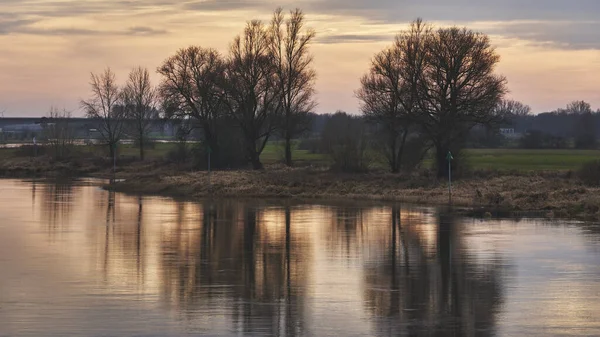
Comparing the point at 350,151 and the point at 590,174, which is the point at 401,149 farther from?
the point at 590,174

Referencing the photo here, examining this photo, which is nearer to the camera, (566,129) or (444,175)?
(444,175)

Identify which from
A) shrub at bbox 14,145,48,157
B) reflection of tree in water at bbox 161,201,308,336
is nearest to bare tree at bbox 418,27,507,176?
reflection of tree in water at bbox 161,201,308,336

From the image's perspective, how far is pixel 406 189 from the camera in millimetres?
54062

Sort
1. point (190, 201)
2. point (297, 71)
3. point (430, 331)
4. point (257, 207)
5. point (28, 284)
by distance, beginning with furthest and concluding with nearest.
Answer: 1. point (297, 71)
2. point (190, 201)
3. point (257, 207)
4. point (28, 284)
5. point (430, 331)

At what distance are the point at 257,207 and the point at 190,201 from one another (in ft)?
20.1

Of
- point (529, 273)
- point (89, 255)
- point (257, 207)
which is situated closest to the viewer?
point (529, 273)

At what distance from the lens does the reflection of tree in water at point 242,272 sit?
18.2 metres

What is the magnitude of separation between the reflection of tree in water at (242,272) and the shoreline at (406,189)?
12.3m

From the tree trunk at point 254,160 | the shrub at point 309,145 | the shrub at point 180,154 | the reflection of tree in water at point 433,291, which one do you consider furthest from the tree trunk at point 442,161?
the shrub at point 309,145

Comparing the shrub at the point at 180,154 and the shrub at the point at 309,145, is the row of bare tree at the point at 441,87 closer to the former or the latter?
the shrub at the point at 180,154

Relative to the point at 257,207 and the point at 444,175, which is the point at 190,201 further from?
the point at 444,175

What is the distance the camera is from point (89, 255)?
27.3 metres

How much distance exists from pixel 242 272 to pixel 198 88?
54.2 meters

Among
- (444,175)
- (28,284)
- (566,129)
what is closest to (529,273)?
(28,284)
